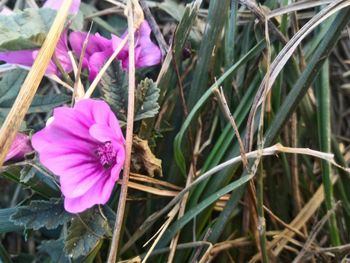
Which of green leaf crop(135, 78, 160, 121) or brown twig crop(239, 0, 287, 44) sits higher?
brown twig crop(239, 0, 287, 44)

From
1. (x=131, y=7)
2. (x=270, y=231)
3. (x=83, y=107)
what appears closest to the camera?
(x=83, y=107)

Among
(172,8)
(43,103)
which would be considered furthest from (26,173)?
(172,8)

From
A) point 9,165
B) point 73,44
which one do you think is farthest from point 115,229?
point 73,44

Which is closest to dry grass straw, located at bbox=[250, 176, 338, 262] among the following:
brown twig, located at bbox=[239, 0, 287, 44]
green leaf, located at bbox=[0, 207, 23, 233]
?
brown twig, located at bbox=[239, 0, 287, 44]

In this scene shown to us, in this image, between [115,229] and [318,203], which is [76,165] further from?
[318,203]

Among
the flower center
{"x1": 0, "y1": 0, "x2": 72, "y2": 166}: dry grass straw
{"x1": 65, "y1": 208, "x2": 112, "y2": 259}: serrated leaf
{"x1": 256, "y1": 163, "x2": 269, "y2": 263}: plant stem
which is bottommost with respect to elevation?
{"x1": 65, "y1": 208, "x2": 112, "y2": 259}: serrated leaf

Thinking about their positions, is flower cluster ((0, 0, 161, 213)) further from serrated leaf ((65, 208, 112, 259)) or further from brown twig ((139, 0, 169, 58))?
brown twig ((139, 0, 169, 58))

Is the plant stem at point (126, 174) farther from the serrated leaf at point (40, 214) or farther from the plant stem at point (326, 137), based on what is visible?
the plant stem at point (326, 137)
